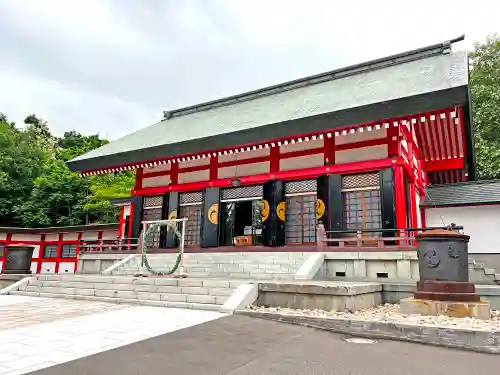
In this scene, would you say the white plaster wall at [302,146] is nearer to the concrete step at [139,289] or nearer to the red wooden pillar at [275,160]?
the red wooden pillar at [275,160]

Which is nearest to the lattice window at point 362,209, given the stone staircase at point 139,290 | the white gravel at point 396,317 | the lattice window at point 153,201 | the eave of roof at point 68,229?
the white gravel at point 396,317

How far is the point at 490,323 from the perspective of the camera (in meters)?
5.13

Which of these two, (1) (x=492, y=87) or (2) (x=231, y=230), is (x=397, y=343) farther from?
(1) (x=492, y=87)

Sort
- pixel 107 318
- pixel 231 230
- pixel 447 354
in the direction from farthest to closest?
1. pixel 231 230
2. pixel 107 318
3. pixel 447 354

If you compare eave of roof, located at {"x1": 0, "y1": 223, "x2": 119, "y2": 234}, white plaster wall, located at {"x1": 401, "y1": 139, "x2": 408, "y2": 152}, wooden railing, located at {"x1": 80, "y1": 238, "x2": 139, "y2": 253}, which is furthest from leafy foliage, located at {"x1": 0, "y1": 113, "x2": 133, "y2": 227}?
white plaster wall, located at {"x1": 401, "y1": 139, "x2": 408, "y2": 152}

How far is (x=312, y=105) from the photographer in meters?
12.5

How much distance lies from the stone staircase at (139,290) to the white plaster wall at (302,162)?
17.9ft

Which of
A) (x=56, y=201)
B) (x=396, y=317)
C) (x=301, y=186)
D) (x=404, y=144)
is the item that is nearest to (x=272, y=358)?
(x=396, y=317)

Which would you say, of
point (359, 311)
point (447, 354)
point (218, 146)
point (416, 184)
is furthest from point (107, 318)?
point (416, 184)

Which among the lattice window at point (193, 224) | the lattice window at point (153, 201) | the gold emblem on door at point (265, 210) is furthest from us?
the lattice window at point (153, 201)

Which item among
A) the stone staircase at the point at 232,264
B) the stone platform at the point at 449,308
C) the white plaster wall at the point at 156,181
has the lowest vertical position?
the stone platform at the point at 449,308

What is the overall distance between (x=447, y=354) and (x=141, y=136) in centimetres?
1518

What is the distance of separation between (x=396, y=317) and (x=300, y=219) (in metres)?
6.34

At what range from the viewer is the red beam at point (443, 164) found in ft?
47.9
